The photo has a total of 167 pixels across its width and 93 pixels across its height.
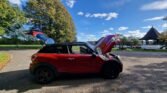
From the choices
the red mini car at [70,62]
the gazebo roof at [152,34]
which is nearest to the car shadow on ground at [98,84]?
the red mini car at [70,62]

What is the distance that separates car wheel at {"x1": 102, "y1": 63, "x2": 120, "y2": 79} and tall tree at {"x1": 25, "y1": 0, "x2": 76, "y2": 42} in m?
35.9

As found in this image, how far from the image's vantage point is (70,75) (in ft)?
33.4

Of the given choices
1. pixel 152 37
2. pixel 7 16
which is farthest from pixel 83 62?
pixel 152 37

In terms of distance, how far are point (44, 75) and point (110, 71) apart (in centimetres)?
274

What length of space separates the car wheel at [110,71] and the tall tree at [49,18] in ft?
118

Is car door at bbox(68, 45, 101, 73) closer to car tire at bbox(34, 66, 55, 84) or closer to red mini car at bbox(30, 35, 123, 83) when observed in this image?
red mini car at bbox(30, 35, 123, 83)

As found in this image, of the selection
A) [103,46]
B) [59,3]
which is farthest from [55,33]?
[103,46]

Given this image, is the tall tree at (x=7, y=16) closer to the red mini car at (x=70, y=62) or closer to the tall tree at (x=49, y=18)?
the tall tree at (x=49, y=18)

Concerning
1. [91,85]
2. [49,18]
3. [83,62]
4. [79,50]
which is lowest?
[91,85]

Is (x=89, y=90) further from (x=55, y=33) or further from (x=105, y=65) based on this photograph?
(x=55, y=33)

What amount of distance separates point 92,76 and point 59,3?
39252mm

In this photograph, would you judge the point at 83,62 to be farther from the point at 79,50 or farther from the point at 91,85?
the point at 91,85

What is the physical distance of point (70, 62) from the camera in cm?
995

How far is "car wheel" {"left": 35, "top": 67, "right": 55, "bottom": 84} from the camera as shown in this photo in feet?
32.1
